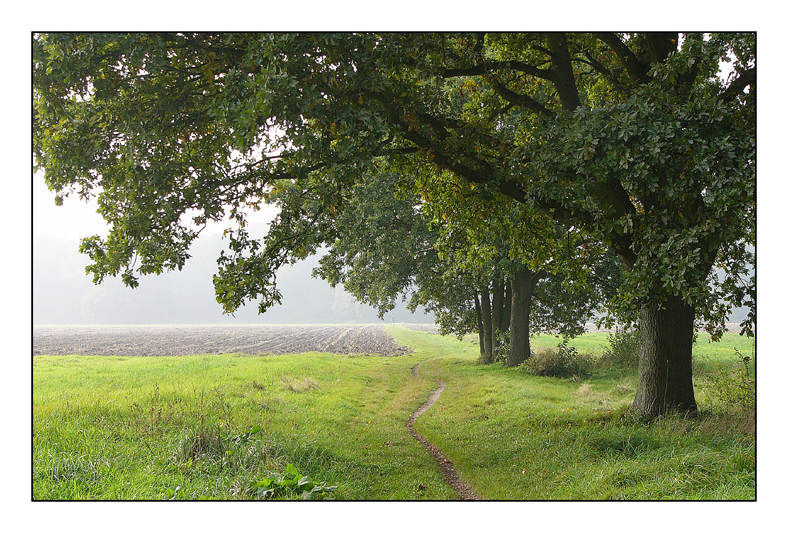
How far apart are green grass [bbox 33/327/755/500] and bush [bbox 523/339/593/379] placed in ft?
16.0

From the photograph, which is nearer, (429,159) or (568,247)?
(429,159)

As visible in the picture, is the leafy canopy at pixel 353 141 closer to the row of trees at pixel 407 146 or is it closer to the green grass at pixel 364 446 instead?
the row of trees at pixel 407 146

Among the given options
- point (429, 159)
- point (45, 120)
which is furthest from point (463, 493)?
point (45, 120)

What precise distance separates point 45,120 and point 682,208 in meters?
10.8

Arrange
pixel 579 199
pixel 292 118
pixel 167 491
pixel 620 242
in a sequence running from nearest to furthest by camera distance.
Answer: pixel 167 491 → pixel 292 118 → pixel 579 199 → pixel 620 242

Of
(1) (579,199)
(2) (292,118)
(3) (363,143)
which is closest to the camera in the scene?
(2) (292,118)

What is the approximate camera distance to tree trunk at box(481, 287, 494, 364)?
25312 millimetres

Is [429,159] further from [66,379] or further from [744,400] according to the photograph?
[66,379]

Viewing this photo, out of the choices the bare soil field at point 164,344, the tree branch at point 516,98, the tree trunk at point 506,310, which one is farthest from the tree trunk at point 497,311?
the tree branch at point 516,98

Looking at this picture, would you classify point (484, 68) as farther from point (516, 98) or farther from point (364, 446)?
point (364, 446)

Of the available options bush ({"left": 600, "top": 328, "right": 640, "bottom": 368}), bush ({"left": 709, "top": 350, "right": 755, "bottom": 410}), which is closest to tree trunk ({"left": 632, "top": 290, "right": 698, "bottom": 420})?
bush ({"left": 709, "top": 350, "right": 755, "bottom": 410})

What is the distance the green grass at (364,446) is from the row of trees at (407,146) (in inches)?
73.9

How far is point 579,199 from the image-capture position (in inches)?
329

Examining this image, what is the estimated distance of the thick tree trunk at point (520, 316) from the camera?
20734 mm
